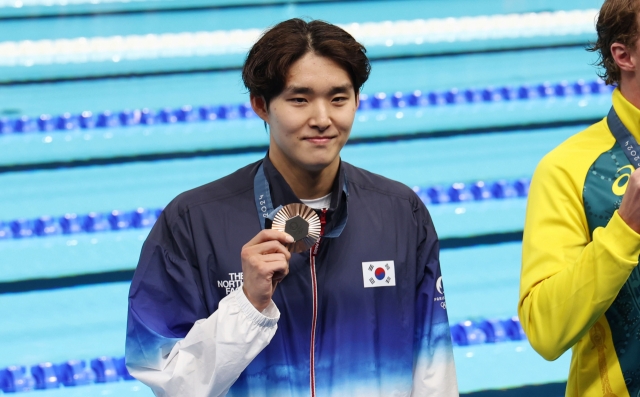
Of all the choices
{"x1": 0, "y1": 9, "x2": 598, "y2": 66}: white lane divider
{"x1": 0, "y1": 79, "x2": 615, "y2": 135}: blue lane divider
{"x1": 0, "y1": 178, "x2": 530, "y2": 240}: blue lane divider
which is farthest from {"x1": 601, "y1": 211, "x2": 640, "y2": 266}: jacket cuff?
{"x1": 0, "y1": 9, "x2": 598, "y2": 66}: white lane divider

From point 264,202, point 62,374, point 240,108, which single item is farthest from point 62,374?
point 264,202

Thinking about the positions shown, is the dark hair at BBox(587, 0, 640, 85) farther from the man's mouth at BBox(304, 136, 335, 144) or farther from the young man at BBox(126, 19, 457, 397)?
the man's mouth at BBox(304, 136, 335, 144)

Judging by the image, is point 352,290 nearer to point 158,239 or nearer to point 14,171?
point 158,239

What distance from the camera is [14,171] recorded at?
3.67 m

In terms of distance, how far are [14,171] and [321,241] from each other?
8.28ft

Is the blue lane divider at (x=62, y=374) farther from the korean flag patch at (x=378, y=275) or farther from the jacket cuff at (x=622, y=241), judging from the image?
the jacket cuff at (x=622, y=241)

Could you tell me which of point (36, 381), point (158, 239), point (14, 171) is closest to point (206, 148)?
point (14, 171)

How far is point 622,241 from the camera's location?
4.47ft

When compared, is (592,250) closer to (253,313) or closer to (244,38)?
(253,313)

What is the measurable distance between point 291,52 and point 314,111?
0.11 metres

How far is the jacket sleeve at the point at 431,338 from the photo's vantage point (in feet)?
5.05

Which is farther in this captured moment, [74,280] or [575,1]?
[575,1]

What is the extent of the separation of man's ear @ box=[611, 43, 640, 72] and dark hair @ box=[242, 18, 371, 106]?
45 cm

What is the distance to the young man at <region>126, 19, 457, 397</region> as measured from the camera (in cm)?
143
